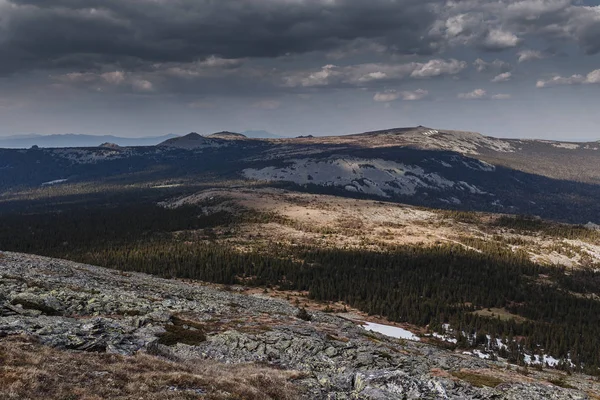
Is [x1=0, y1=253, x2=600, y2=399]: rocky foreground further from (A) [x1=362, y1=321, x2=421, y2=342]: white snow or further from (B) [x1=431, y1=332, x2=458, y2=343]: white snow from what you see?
(B) [x1=431, y1=332, x2=458, y2=343]: white snow

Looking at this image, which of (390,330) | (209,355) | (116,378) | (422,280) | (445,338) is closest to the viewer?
(116,378)

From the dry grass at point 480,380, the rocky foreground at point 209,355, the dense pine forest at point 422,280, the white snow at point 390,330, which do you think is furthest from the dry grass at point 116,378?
the dense pine forest at point 422,280

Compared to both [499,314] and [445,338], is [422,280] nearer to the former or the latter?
[499,314]

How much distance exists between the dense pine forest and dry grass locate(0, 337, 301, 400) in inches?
2492

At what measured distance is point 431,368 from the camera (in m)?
36.3

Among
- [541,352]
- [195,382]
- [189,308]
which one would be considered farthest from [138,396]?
[541,352]

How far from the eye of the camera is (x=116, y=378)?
71.4ft

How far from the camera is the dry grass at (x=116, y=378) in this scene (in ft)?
62.0

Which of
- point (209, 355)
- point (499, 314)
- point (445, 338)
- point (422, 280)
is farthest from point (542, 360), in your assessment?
point (209, 355)

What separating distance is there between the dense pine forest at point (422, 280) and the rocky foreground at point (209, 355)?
1899 inches

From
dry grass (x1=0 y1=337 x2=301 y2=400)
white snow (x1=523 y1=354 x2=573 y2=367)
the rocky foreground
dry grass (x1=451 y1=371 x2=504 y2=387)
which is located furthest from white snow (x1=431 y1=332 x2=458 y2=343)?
dry grass (x1=0 y1=337 x2=301 y2=400)

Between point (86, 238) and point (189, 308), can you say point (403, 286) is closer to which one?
point (189, 308)

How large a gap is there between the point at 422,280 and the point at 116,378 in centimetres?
12194

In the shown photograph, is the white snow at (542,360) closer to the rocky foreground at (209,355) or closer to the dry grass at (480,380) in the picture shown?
Answer: the rocky foreground at (209,355)
